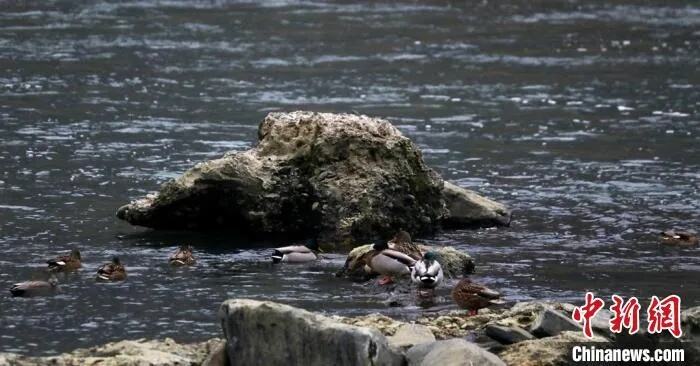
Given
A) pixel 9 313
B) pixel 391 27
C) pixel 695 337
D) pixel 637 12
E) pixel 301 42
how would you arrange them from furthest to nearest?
pixel 637 12, pixel 391 27, pixel 301 42, pixel 9 313, pixel 695 337

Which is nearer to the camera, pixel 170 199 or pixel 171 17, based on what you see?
pixel 170 199

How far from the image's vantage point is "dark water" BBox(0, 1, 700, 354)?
50.0ft

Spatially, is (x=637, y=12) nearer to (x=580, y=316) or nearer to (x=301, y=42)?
(x=301, y=42)

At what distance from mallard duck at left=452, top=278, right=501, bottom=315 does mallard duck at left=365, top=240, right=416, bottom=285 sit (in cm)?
142

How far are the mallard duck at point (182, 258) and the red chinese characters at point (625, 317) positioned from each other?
495 centimetres

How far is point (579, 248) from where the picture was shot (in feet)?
56.2

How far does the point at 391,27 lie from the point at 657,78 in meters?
Result: 10.3

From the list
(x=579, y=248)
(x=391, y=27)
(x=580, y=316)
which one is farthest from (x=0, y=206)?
(x=391, y=27)

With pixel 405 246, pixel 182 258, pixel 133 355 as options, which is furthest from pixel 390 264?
pixel 133 355

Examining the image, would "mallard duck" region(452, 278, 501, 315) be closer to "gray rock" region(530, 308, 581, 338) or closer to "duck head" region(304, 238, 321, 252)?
"gray rock" region(530, 308, 581, 338)

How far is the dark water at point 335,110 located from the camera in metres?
15.2

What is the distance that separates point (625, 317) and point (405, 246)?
4036 mm

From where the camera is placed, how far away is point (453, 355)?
437 inches

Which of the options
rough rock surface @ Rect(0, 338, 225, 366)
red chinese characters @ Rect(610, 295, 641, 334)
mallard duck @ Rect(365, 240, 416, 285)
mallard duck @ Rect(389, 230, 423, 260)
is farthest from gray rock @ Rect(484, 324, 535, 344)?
mallard duck @ Rect(389, 230, 423, 260)
